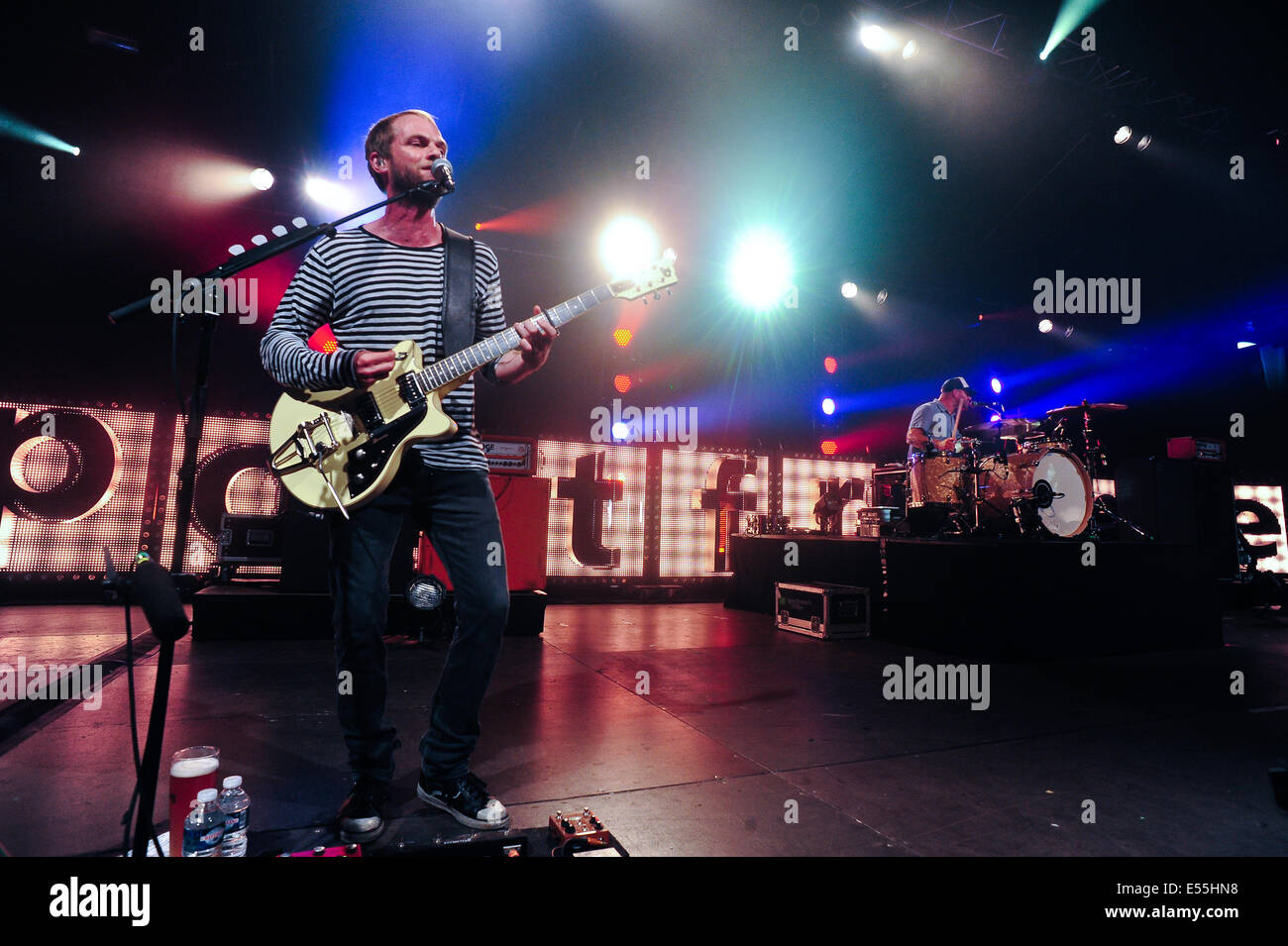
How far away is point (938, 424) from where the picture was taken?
7031mm

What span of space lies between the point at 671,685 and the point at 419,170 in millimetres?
3100

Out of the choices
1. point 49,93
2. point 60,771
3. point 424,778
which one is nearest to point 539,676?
point 424,778

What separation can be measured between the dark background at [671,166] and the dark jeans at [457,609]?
4880 millimetres

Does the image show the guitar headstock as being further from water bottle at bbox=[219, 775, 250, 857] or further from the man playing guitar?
water bottle at bbox=[219, 775, 250, 857]

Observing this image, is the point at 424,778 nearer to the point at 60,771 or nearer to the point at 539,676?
the point at 60,771

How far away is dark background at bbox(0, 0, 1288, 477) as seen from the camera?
17.2ft

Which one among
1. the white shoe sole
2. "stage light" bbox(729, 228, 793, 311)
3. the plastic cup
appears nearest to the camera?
the plastic cup

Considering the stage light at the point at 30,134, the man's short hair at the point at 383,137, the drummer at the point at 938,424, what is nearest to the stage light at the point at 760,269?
the drummer at the point at 938,424

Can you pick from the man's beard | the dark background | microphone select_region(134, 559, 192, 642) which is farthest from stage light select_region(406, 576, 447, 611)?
the dark background

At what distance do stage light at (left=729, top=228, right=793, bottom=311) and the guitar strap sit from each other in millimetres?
7053

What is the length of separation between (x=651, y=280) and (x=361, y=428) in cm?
150

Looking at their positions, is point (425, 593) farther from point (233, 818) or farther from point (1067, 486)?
point (1067, 486)

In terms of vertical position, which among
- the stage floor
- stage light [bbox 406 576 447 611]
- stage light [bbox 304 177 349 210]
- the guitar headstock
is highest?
stage light [bbox 304 177 349 210]

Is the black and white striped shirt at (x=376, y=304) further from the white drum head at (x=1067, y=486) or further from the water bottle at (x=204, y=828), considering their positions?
the white drum head at (x=1067, y=486)
